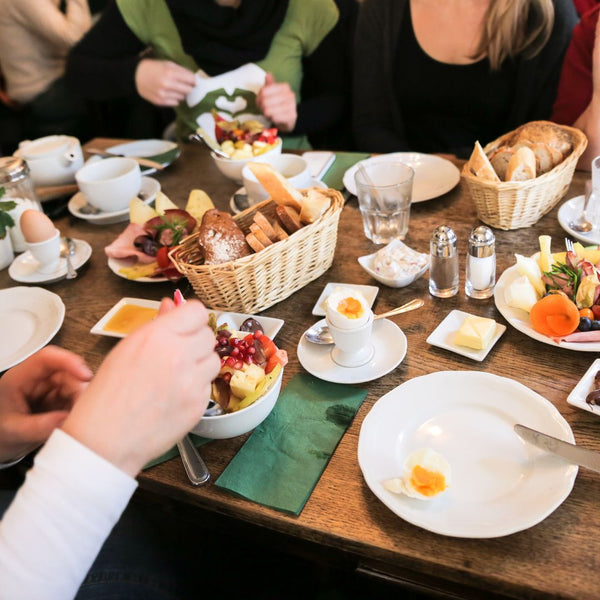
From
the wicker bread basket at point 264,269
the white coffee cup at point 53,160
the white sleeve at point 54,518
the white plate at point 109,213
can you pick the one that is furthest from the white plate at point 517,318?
the white coffee cup at point 53,160

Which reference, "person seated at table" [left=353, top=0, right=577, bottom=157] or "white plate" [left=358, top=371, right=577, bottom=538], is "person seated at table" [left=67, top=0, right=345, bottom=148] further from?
"white plate" [left=358, top=371, right=577, bottom=538]

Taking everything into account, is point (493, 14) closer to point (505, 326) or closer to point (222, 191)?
point (222, 191)

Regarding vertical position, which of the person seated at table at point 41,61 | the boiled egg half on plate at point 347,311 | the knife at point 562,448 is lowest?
the person seated at table at point 41,61

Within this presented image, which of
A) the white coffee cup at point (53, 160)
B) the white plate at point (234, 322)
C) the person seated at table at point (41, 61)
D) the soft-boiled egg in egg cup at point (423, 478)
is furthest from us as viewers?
the person seated at table at point (41, 61)

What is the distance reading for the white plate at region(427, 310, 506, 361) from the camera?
93 centimetres

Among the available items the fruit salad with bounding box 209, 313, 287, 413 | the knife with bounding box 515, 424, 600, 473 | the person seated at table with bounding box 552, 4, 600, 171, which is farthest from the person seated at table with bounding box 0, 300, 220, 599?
the person seated at table with bounding box 552, 4, 600, 171

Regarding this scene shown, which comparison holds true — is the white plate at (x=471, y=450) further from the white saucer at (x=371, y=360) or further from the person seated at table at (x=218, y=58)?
the person seated at table at (x=218, y=58)

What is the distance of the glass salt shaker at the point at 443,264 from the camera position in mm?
1047

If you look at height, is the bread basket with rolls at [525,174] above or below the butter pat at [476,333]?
above

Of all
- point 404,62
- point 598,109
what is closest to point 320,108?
point 404,62

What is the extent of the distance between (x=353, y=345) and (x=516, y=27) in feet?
4.16

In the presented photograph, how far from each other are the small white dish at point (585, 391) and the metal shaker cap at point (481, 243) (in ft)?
0.88

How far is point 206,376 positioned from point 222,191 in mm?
1045

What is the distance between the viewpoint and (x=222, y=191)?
1.64 m
